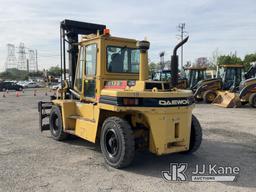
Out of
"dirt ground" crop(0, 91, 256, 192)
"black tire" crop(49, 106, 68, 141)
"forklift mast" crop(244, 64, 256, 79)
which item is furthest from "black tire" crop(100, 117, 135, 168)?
"forklift mast" crop(244, 64, 256, 79)

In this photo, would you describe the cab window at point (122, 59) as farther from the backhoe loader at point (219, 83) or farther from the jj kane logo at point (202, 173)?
the backhoe loader at point (219, 83)

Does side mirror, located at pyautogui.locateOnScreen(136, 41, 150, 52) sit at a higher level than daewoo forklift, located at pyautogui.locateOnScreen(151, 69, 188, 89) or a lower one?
higher

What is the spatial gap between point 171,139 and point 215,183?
1.07 meters

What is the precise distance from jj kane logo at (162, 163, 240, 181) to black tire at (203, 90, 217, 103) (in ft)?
43.3

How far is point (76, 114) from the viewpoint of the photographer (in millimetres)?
7332

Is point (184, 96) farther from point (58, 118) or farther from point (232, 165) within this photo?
point (58, 118)

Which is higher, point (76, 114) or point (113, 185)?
point (76, 114)

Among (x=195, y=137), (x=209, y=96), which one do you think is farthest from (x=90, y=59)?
(x=209, y=96)

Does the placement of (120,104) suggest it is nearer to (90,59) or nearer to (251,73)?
(90,59)

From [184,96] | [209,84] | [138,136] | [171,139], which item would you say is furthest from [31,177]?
[209,84]

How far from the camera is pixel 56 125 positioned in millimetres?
8117

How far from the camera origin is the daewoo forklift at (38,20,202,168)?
17.5 ft

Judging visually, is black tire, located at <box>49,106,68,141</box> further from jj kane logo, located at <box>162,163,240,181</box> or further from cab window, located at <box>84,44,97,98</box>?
jj kane logo, located at <box>162,163,240,181</box>

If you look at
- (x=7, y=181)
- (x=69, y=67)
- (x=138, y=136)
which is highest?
(x=69, y=67)
